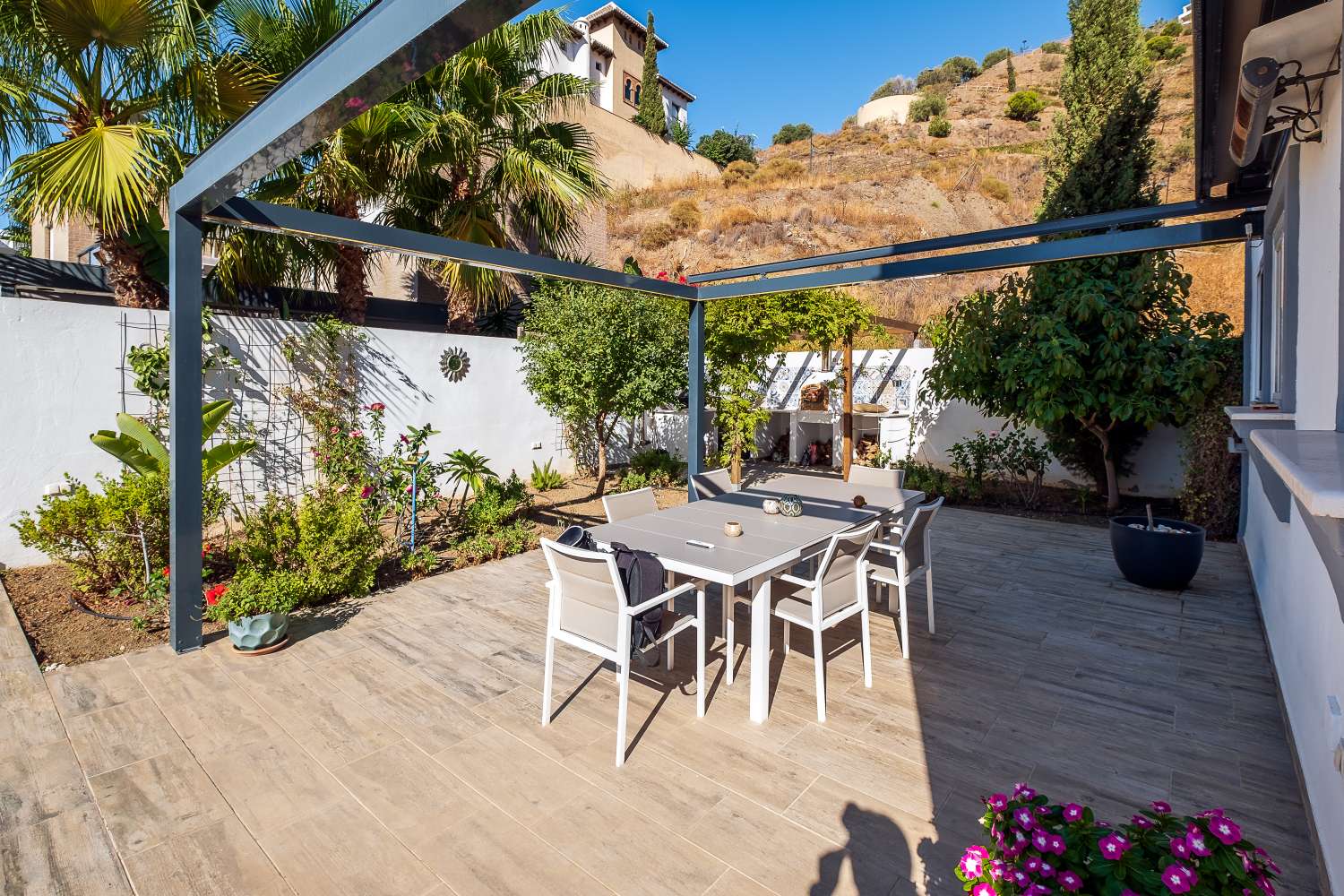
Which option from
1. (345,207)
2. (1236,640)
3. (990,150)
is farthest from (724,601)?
(990,150)

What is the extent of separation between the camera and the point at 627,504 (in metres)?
4.37

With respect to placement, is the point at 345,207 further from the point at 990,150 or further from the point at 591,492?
the point at 990,150

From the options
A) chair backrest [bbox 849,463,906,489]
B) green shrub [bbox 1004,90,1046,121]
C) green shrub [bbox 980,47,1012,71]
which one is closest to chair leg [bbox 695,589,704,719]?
chair backrest [bbox 849,463,906,489]

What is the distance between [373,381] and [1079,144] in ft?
32.8

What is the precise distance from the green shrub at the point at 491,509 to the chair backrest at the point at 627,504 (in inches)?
89.5

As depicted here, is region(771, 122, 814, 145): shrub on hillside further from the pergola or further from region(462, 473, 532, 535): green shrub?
region(462, 473, 532, 535): green shrub

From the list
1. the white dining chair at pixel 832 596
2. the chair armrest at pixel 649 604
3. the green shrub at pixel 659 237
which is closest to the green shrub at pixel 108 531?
the chair armrest at pixel 649 604

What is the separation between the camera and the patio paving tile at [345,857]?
6.62ft

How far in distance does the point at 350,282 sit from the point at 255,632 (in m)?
4.88

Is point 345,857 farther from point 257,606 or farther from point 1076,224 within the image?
point 1076,224

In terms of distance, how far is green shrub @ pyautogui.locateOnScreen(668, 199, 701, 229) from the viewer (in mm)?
25172

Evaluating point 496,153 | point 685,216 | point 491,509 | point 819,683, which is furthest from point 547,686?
point 685,216

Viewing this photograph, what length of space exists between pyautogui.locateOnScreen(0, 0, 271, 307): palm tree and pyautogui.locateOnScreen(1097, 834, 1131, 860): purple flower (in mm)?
6246

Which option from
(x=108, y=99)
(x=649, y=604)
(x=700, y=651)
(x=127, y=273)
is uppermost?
(x=108, y=99)
